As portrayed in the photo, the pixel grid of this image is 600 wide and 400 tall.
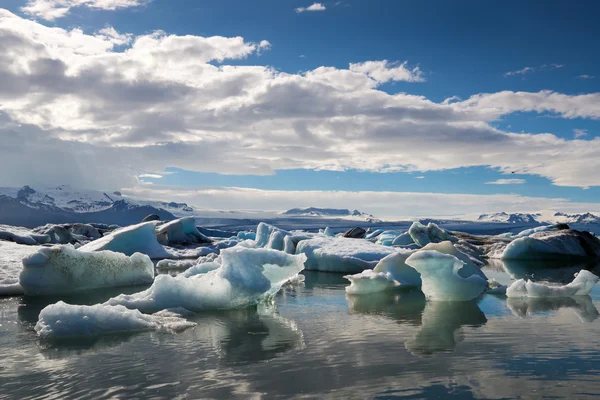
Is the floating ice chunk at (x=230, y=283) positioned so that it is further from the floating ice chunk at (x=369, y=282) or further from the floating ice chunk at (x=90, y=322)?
the floating ice chunk at (x=369, y=282)

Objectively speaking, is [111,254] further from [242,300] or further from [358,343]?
[358,343]

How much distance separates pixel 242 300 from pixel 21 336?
315 cm

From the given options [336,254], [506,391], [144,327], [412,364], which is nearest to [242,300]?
[144,327]

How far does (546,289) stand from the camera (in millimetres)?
9117

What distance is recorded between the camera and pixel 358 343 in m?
5.51

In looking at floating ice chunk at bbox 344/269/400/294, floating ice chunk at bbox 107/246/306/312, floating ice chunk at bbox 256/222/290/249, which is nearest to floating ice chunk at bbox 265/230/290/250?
floating ice chunk at bbox 256/222/290/249

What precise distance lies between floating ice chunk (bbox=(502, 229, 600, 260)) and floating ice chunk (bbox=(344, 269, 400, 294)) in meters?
12.4

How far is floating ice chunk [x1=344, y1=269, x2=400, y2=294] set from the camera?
9.82 meters

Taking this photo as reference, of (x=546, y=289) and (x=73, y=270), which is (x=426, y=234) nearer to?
(x=546, y=289)

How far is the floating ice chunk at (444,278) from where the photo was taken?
8.41 meters

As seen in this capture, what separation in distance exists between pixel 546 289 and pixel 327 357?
5.98 metres

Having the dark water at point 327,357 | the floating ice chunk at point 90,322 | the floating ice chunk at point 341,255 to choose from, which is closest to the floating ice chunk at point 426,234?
the floating ice chunk at point 341,255

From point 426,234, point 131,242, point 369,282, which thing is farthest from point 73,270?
point 426,234

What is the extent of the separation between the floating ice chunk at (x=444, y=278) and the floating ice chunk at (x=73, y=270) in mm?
6155
